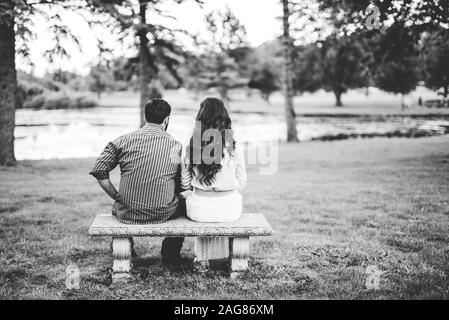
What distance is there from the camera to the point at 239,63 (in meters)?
84.4

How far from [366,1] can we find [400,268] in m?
8.17

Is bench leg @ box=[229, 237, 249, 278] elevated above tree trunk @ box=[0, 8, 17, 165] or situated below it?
below

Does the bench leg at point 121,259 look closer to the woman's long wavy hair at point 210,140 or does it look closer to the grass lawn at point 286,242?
the grass lawn at point 286,242

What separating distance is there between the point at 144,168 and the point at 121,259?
2.98 ft

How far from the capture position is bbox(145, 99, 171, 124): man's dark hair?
175 inches

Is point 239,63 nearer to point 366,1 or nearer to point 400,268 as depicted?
point 366,1

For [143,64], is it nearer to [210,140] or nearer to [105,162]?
[105,162]

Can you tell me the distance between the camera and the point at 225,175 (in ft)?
14.6

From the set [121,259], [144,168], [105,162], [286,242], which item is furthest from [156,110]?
[286,242]

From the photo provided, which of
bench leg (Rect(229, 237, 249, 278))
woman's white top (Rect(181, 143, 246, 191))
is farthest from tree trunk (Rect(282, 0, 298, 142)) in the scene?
bench leg (Rect(229, 237, 249, 278))

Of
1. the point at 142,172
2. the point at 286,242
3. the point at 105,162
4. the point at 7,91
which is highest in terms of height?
the point at 7,91

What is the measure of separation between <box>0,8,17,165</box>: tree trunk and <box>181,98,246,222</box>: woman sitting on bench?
10.1m

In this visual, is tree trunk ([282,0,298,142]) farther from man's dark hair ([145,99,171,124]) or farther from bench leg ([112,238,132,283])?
bench leg ([112,238,132,283])

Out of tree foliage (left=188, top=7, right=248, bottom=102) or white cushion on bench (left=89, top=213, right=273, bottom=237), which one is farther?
tree foliage (left=188, top=7, right=248, bottom=102)
